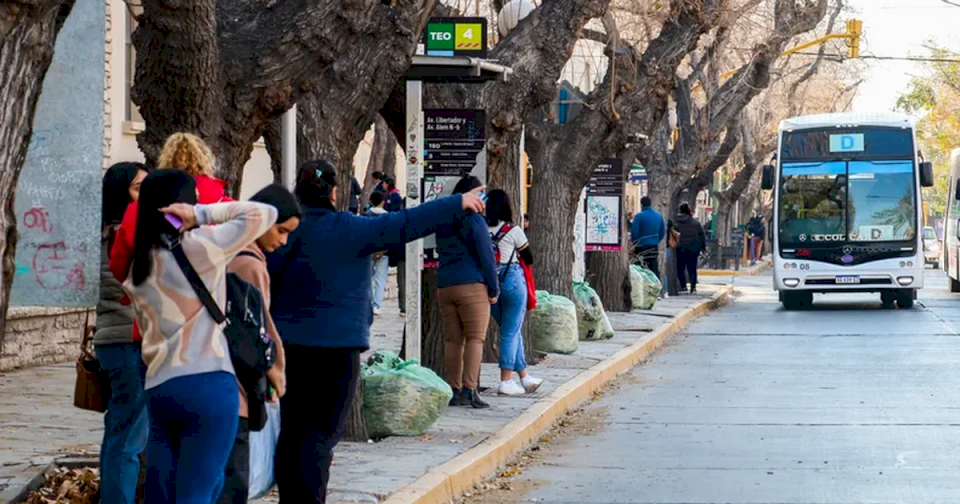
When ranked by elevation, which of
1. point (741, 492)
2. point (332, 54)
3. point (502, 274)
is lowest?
point (741, 492)

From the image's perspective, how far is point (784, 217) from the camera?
2994 cm

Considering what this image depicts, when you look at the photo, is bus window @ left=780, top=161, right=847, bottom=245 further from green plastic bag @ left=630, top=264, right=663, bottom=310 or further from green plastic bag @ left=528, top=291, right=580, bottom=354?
green plastic bag @ left=528, top=291, right=580, bottom=354

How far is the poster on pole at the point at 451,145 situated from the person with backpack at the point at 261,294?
7.28 meters

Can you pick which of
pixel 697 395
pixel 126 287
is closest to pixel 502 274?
pixel 697 395

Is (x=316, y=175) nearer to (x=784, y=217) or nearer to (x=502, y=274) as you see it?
(x=502, y=274)

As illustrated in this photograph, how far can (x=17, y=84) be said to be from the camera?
208 inches

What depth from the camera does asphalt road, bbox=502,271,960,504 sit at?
9352mm

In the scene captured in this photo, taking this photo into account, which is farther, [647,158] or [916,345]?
[647,158]

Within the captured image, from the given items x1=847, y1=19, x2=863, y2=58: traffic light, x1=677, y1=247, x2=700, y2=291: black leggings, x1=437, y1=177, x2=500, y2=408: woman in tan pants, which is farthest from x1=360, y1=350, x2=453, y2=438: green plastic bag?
x1=847, y1=19, x2=863, y2=58: traffic light

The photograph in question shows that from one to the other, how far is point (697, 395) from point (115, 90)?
7.06 m

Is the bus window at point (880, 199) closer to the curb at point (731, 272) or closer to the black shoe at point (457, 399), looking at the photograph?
the curb at point (731, 272)

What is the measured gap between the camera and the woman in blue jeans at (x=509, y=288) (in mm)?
13031

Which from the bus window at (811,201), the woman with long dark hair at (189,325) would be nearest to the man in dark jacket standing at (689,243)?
the bus window at (811,201)

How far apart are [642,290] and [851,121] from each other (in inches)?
231
